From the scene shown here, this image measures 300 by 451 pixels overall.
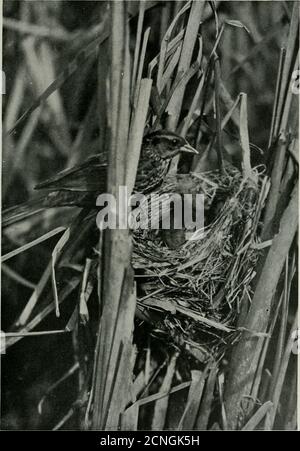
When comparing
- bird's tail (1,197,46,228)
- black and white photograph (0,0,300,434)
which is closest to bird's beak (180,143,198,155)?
black and white photograph (0,0,300,434)

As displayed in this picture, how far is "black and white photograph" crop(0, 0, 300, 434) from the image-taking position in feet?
5.31

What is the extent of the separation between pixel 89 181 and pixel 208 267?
14.1 inches

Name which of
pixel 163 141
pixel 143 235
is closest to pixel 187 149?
pixel 163 141

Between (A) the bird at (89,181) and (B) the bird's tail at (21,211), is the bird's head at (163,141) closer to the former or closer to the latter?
(A) the bird at (89,181)

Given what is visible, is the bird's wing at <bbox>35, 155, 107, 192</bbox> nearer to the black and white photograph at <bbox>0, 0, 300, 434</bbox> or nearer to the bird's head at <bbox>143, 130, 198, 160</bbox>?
the black and white photograph at <bbox>0, 0, 300, 434</bbox>

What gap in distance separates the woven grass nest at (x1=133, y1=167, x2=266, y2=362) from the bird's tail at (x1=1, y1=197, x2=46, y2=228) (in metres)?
0.26

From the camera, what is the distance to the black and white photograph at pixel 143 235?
1617 mm

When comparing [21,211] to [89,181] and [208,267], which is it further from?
[208,267]

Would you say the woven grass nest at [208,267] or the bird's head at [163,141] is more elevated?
the bird's head at [163,141]

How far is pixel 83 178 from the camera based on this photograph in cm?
163

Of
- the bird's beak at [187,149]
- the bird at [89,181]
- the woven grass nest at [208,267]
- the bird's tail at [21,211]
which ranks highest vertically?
the bird's beak at [187,149]

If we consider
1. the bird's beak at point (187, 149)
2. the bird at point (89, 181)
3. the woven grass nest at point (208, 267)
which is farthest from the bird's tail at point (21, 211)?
the bird's beak at point (187, 149)

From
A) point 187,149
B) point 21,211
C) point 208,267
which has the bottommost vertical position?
point 208,267
